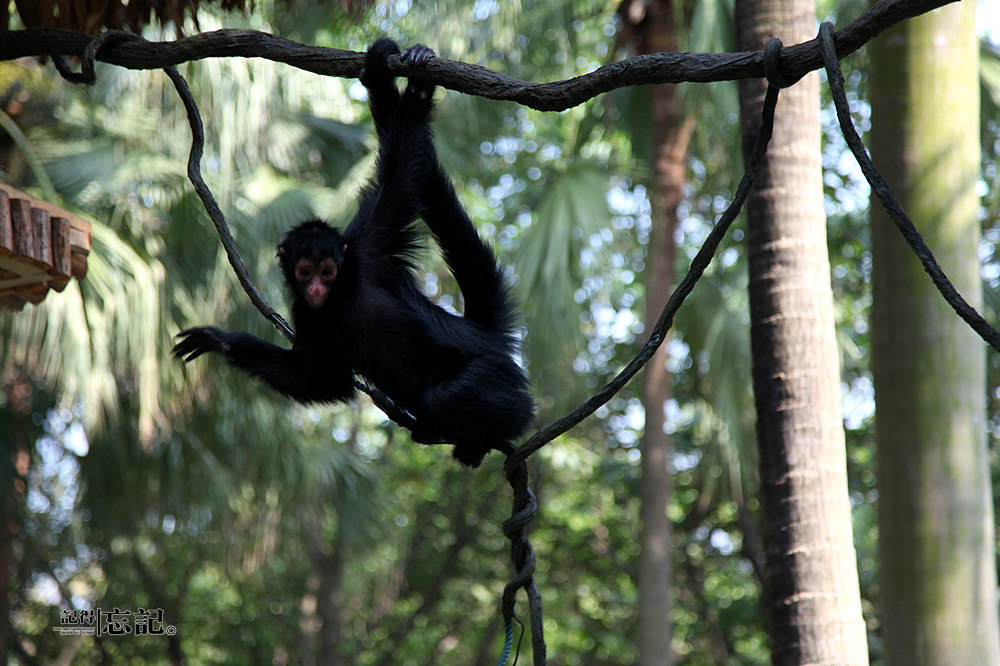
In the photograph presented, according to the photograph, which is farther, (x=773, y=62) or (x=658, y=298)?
(x=658, y=298)

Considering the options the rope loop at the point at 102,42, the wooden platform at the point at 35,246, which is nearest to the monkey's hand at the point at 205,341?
the wooden platform at the point at 35,246

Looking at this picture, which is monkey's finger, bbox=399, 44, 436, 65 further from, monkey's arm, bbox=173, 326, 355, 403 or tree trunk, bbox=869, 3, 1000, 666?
tree trunk, bbox=869, 3, 1000, 666

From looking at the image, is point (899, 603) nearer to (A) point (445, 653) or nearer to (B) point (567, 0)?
(B) point (567, 0)

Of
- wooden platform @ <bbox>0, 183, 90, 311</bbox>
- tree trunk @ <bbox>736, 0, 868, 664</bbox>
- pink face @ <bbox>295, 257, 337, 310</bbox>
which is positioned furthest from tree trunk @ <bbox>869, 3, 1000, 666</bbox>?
wooden platform @ <bbox>0, 183, 90, 311</bbox>

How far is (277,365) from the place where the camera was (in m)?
3.43

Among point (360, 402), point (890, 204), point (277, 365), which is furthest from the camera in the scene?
point (360, 402)

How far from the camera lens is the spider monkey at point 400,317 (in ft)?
9.99

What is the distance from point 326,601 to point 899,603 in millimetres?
13324

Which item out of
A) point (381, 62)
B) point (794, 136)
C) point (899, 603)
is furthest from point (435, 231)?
point (899, 603)

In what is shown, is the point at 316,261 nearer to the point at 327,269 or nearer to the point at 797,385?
the point at 327,269

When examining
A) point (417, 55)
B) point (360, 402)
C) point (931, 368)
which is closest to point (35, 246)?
point (417, 55)

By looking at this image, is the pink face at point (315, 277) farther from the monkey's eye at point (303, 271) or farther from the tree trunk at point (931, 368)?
the tree trunk at point (931, 368)

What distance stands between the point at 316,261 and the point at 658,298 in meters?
6.43

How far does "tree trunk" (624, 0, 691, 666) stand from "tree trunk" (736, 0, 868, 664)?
521cm
